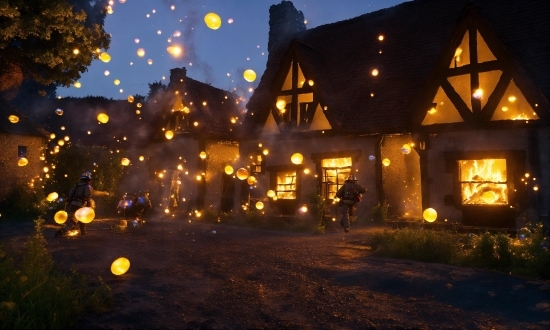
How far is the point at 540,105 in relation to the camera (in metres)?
A: 10.9

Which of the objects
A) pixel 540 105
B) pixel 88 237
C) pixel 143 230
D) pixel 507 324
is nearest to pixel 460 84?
pixel 540 105

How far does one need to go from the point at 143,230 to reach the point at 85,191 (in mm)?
2346

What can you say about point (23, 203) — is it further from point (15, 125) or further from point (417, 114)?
point (417, 114)

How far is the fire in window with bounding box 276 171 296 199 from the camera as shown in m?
16.3

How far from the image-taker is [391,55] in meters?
15.9

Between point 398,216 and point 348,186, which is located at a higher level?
point 348,186

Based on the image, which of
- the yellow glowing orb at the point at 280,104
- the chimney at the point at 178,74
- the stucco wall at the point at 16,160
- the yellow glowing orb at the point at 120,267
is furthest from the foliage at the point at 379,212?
the stucco wall at the point at 16,160

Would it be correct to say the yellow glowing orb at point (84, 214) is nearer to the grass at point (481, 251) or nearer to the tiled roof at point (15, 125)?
the grass at point (481, 251)

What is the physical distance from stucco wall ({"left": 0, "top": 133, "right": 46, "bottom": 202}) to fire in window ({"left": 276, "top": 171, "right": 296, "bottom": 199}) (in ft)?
38.9

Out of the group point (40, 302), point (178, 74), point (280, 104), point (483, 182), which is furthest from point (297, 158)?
point (40, 302)

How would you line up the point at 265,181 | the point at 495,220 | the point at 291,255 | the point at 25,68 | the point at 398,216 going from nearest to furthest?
the point at 291,255 < the point at 25,68 < the point at 495,220 < the point at 398,216 < the point at 265,181

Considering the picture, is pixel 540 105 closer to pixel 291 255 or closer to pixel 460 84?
pixel 460 84

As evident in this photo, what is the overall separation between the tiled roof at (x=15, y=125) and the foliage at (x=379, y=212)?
1588 centimetres

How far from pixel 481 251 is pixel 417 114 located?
6.46m
